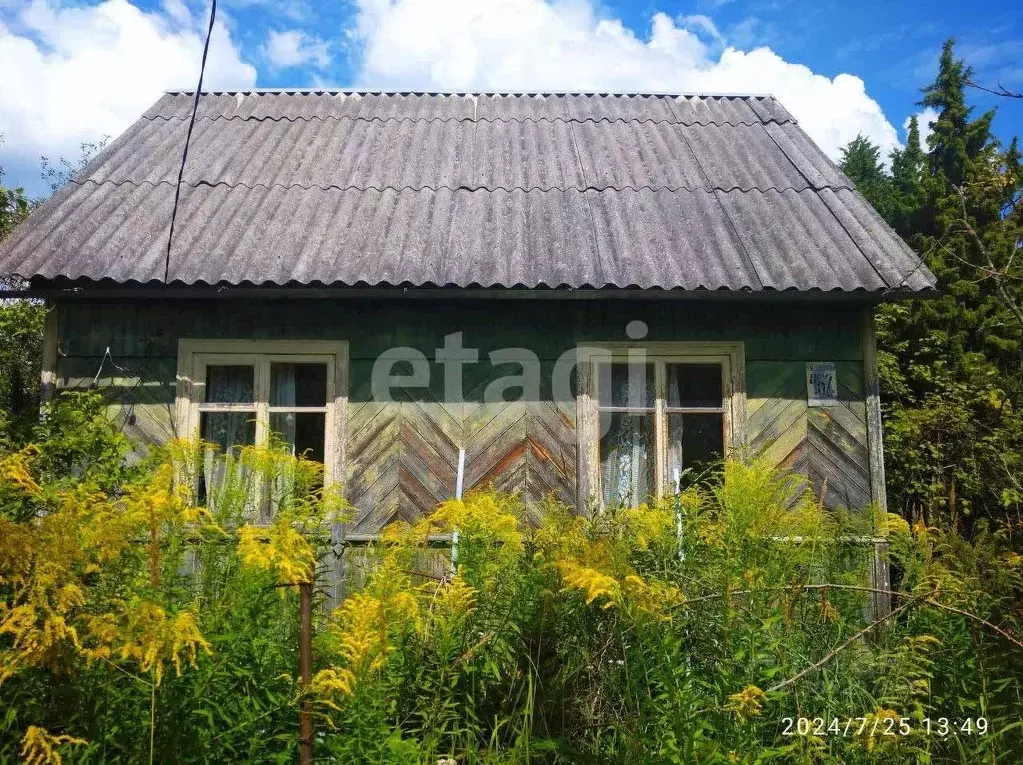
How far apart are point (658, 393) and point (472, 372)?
1439 millimetres

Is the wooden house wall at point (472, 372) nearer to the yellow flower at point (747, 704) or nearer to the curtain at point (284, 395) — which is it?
the curtain at point (284, 395)

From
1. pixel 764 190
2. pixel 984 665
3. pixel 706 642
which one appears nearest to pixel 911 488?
pixel 764 190

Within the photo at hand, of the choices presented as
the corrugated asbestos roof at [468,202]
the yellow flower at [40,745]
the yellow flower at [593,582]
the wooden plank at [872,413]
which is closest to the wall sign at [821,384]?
the wooden plank at [872,413]

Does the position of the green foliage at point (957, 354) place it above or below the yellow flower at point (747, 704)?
above

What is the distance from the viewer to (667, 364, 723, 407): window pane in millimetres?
5848

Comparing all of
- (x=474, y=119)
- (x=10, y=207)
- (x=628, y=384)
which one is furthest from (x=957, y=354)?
(x=10, y=207)

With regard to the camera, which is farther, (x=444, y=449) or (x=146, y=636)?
(x=444, y=449)

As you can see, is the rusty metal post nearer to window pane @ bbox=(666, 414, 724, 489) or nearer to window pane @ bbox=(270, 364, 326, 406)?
window pane @ bbox=(270, 364, 326, 406)

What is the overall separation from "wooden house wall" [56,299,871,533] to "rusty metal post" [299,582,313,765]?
3.56m

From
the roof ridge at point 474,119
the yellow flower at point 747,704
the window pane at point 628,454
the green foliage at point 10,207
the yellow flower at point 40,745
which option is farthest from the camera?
the green foliage at point 10,207

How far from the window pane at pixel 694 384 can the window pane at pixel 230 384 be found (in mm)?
3247

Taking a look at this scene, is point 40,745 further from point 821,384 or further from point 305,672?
point 821,384

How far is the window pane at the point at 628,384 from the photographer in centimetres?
581

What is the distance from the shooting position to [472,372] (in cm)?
569
